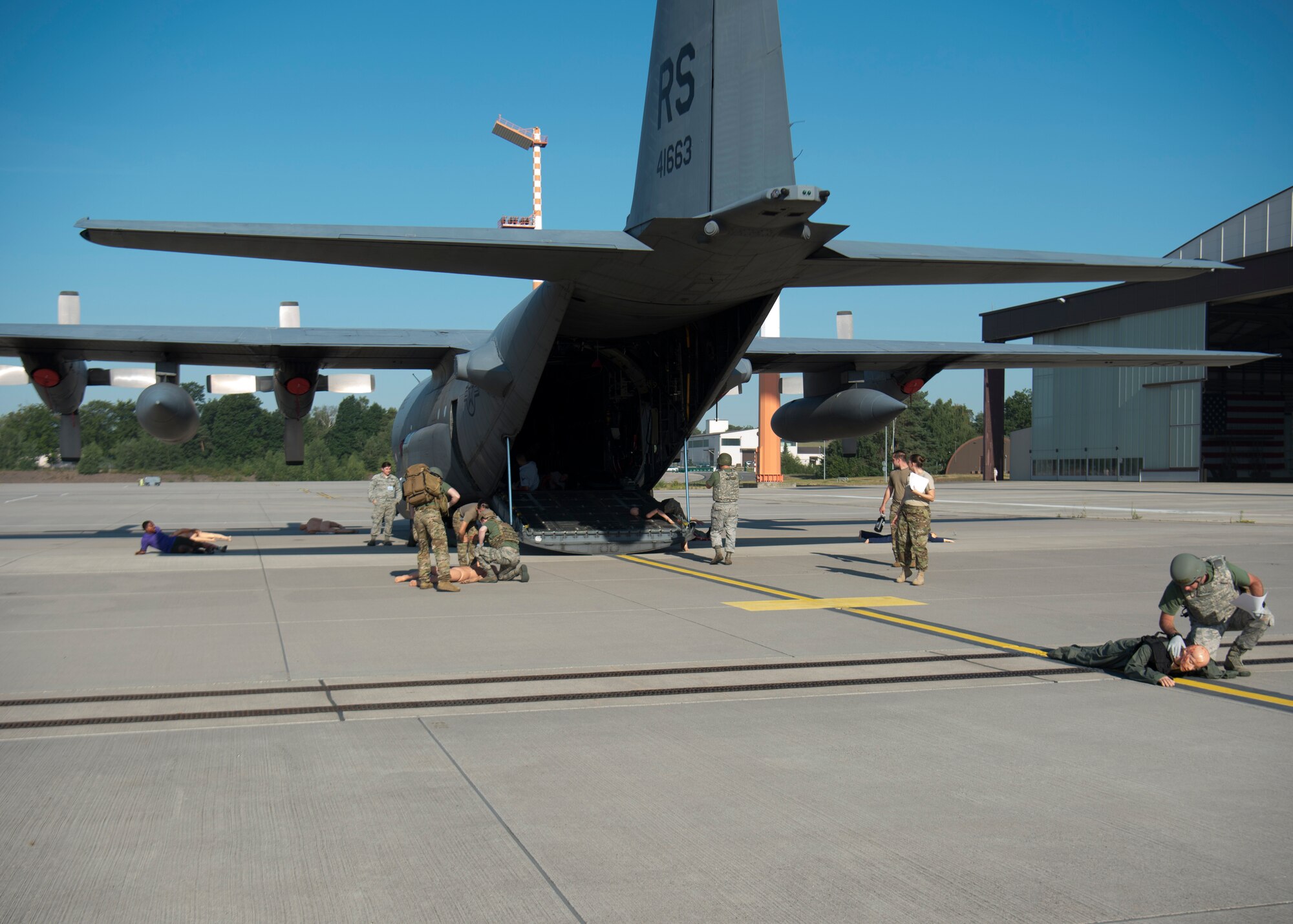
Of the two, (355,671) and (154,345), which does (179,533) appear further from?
(355,671)

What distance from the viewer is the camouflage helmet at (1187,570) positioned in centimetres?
637

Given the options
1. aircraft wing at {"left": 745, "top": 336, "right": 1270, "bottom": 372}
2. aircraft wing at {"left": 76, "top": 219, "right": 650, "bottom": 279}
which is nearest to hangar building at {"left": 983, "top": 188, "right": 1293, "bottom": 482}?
aircraft wing at {"left": 745, "top": 336, "right": 1270, "bottom": 372}

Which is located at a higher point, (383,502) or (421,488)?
(421,488)

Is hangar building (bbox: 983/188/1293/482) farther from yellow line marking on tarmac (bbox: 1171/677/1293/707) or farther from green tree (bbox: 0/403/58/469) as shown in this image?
green tree (bbox: 0/403/58/469)

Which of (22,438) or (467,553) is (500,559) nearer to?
(467,553)

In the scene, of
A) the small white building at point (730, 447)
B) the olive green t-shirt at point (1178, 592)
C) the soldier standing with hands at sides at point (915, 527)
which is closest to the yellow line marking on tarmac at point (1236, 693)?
the olive green t-shirt at point (1178, 592)

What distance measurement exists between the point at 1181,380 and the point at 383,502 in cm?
4895

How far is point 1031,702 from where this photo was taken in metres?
6.32

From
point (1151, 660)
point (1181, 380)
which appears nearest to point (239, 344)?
point (1151, 660)

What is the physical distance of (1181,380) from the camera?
53.7 m

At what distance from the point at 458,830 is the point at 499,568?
8622mm

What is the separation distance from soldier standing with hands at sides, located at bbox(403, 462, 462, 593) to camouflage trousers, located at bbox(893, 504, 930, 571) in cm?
551

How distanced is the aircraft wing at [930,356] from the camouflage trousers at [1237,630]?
13241 mm

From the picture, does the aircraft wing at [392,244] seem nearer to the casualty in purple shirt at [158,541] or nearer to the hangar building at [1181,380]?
the casualty in purple shirt at [158,541]
